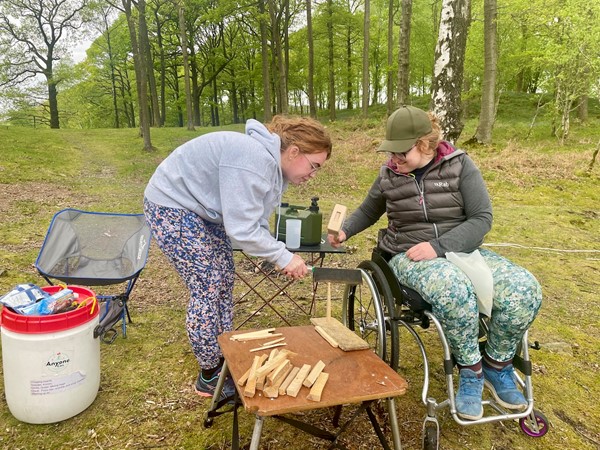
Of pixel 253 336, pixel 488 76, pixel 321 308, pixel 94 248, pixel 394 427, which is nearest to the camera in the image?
pixel 394 427

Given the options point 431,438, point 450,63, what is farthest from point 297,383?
point 450,63

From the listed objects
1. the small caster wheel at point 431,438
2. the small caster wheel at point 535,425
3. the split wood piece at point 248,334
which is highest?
the split wood piece at point 248,334

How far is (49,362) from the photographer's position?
5.90 ft

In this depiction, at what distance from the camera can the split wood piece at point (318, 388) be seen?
137 cm

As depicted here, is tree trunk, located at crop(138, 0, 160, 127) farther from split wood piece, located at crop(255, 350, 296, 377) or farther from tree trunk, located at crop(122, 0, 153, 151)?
split wood piece, located at crop(255, 350, 296, 377)

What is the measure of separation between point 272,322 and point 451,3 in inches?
207

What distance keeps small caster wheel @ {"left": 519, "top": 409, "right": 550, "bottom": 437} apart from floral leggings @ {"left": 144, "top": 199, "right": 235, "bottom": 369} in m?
1.56

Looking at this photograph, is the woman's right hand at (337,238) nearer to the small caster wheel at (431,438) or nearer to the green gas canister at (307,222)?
the green gas canister at (307,222)

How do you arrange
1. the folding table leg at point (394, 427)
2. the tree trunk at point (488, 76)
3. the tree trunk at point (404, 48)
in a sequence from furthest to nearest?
the tree trunk at point (404, 48), the tree trunk at point (488, 76), the folding table leg at point (394, 427)

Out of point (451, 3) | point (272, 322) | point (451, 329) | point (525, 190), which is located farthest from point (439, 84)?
point (451, 329)

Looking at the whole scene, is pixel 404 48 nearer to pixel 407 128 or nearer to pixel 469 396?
pixel 407 128

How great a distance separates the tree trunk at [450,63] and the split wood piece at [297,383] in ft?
18.9

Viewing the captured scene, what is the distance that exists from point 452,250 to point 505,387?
0.69 m

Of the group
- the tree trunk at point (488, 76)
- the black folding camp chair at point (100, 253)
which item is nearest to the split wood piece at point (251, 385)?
the black folding camp chair at point (100, 253)
